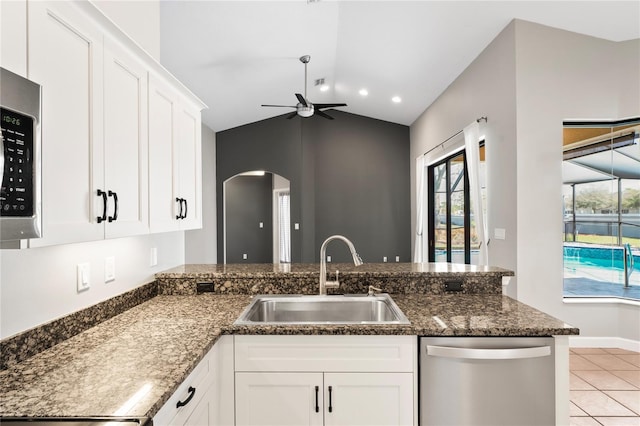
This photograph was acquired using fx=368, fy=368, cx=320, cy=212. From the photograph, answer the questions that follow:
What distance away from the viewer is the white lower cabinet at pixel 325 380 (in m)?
1.49

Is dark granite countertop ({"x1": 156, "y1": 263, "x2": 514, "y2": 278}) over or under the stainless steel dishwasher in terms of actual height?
over

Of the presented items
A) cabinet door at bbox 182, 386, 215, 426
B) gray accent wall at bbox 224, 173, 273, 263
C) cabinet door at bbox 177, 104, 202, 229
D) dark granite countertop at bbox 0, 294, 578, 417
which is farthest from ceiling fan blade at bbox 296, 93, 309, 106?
gray accent wall at bbox 224, 173, 273, 263

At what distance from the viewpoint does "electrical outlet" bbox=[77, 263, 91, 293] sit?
4.78 ft

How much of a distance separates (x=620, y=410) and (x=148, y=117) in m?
3.38

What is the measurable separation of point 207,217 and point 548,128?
18.2 feet

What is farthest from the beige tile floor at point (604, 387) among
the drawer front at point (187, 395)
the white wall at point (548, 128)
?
the drawer front at point (187, 395)

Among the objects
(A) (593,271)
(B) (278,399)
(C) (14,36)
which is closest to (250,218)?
(A) (593,271)

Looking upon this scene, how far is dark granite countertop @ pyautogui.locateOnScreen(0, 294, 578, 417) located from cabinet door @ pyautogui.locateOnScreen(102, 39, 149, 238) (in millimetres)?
409

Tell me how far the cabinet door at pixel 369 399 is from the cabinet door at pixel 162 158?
102 centimetres

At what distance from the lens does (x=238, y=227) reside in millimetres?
9117

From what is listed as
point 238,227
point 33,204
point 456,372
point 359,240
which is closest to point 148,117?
point 33,204

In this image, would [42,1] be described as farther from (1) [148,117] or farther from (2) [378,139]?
(2) [378,139]

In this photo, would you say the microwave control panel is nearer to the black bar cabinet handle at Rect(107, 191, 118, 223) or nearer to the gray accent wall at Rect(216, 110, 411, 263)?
the black bar cabinet handle at Rect(107, 191, 118, 223)

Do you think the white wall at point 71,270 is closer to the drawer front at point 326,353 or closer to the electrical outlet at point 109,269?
the electrical outlet at point 109,269
